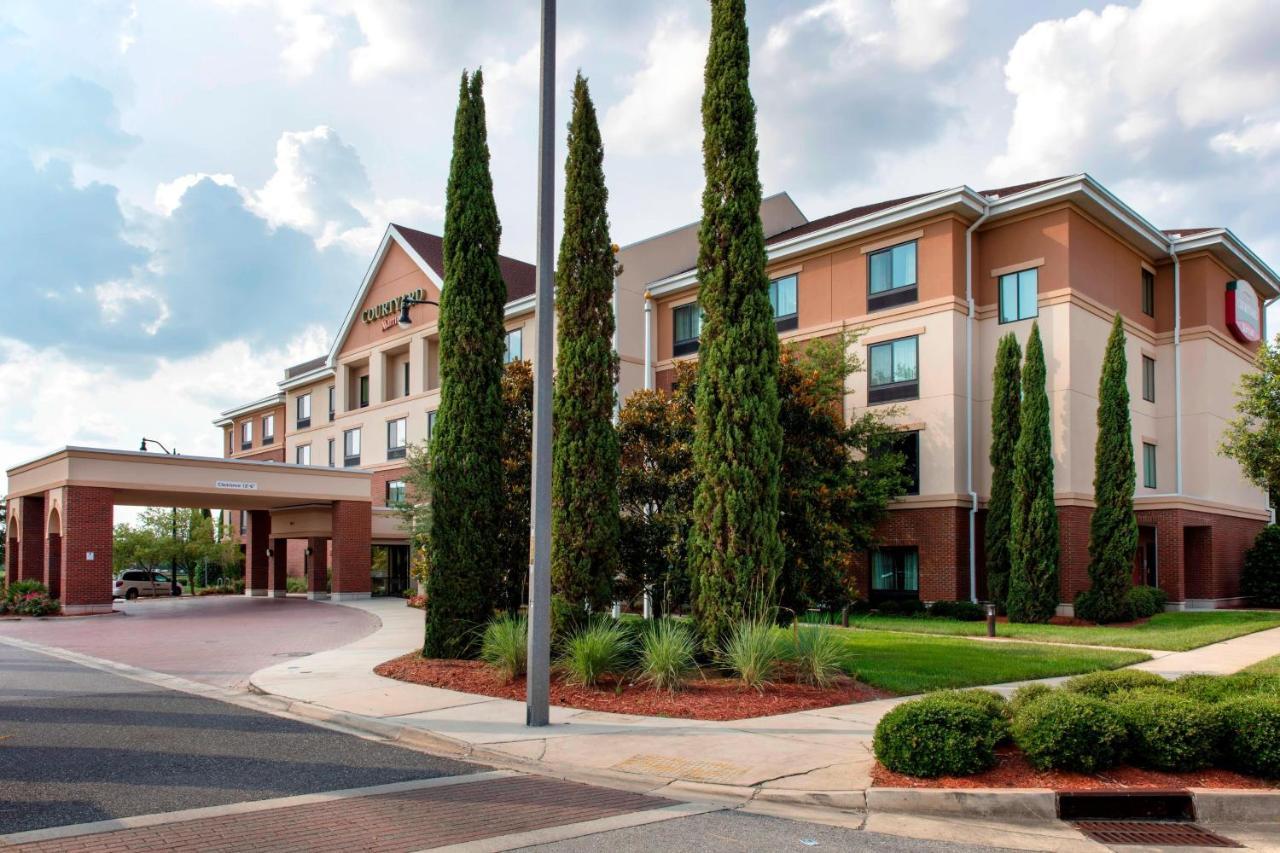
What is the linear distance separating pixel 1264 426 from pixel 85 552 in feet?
116

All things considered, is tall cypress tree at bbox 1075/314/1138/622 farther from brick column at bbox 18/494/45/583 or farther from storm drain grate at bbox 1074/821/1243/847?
brick column at bbox 18/494/45/583

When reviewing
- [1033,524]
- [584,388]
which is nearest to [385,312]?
[1033,524]

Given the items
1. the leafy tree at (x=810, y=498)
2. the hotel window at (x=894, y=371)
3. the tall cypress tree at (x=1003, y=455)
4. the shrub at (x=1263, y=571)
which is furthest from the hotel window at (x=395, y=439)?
the shrub at (x=1263, y=571)

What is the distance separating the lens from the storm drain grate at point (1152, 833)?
680cm

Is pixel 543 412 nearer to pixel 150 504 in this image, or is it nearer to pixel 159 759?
pixel 159 759

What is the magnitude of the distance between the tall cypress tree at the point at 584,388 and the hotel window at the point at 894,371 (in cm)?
1790

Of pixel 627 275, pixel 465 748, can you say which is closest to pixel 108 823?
Result: pixel 465 748

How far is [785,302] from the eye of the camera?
1347 inches

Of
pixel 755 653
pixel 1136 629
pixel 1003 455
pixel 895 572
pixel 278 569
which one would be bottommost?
pixel 278 569

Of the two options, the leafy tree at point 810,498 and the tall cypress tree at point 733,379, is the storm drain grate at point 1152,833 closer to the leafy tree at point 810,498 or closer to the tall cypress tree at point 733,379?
the tall cypress tree at point 733,379

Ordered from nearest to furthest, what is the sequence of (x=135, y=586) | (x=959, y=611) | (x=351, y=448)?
(x=959, y=611), (x=351, y=448), (x=135, y=586)

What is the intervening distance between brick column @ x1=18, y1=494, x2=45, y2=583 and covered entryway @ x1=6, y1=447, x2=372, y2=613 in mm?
39

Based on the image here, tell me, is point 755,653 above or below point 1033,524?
below

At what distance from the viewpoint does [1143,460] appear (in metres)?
32.5
